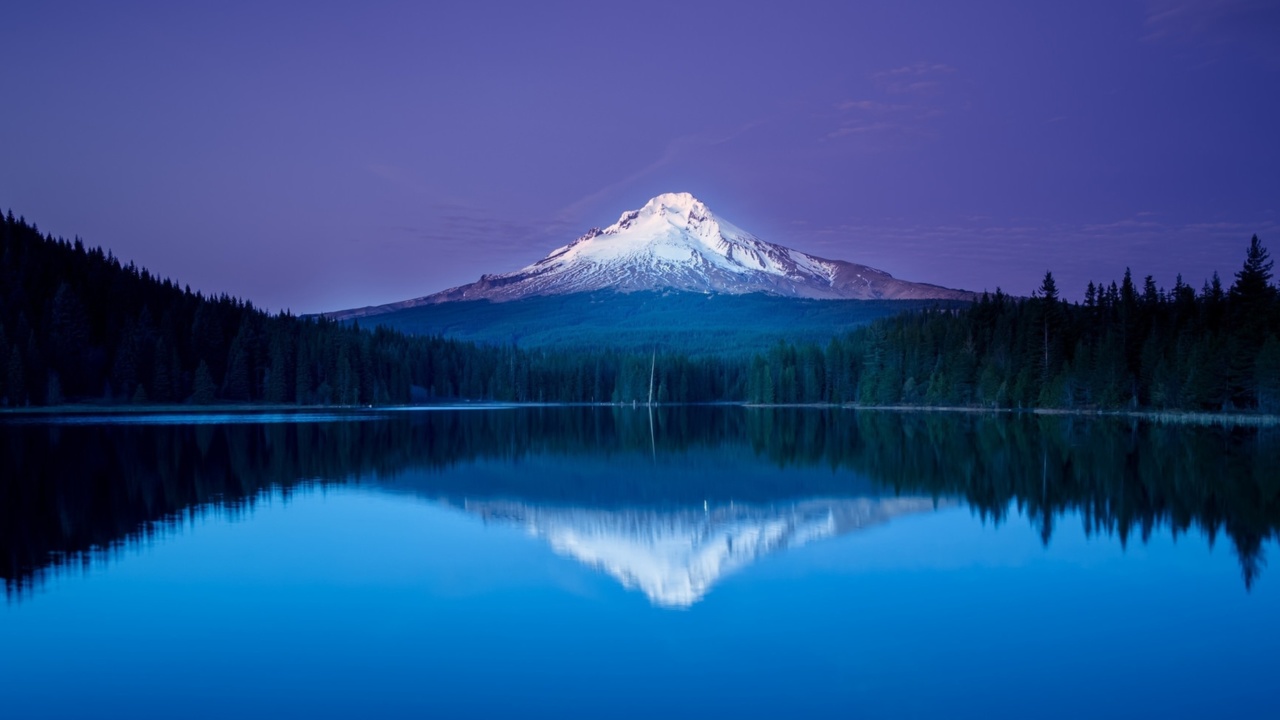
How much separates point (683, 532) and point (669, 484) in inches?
376

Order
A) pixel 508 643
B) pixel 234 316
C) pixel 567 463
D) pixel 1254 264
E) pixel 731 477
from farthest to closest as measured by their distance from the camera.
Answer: pixel 234 316
pixel 1254 264
pixel 567 463
pixel 731 477
pixel 508 643

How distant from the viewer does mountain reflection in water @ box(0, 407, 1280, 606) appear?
64.1 ft

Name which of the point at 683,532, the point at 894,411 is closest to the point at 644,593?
the point at 683,532

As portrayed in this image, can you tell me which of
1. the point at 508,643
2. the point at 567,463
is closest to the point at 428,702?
the point at 508,643

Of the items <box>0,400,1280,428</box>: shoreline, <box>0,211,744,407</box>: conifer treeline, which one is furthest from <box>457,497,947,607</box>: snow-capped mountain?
<box>0,211,744,407</box>: conifer treeline

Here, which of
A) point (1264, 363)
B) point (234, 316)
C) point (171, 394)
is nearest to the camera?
point (1264, 363)

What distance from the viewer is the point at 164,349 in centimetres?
10112

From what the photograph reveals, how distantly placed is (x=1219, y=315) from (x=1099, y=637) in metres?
77.4

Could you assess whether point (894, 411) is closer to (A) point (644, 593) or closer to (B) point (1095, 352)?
(B) point (1095, 352)

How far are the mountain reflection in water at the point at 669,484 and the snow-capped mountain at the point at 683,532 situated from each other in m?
0.07

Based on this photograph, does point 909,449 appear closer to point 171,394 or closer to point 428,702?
point 428,702

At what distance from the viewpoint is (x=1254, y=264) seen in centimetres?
7544

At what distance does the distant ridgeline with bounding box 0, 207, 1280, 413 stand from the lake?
146ft

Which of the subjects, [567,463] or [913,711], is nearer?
[913,711]
